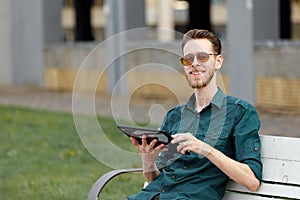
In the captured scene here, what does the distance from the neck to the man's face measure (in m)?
0.07

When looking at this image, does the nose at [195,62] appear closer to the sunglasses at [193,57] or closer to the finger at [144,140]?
the sunglasses at [193,57]

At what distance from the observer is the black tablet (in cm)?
435

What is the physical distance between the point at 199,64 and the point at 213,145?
1.36 ft

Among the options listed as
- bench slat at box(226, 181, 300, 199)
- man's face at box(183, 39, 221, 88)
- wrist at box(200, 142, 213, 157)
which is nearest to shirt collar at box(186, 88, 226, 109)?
man's face at box(183, 39, 221, 88)

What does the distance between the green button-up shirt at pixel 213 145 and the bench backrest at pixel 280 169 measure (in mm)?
91

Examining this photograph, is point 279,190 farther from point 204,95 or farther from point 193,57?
point 193,57

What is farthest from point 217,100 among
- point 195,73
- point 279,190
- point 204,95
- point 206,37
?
point 279,190

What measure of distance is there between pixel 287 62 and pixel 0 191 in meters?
6.99

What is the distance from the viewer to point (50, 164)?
975 centimetres

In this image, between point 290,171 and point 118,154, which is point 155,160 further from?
point 290,171

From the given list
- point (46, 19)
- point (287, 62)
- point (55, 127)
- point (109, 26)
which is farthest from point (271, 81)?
point (46, 19)

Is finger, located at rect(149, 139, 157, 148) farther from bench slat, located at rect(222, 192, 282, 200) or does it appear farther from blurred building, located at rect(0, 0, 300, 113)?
blurred building, located at rect(0, 0, 300, 113)

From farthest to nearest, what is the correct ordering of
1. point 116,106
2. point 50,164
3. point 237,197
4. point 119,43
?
point 119,43 < point 50,164 < point 116,106 < point 237,197

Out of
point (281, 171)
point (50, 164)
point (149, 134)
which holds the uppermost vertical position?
point (149, 134)
